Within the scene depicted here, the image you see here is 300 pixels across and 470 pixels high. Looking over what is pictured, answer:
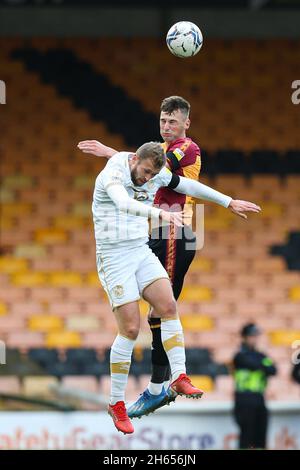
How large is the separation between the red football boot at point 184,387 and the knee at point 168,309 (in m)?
0.47

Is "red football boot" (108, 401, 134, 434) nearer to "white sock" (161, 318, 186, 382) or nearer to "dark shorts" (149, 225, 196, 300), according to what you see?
"white sock" (161, 318, 186, 382)

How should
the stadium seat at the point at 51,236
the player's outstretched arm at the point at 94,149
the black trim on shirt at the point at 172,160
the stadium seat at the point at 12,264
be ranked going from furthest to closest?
the stadium seat at the point at 51,236
the stadium seat at the point at 12,264
the black trim on shirt at the point at 172,160
the player's outstretched arm at the point at 94,149

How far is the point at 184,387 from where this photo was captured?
884cm

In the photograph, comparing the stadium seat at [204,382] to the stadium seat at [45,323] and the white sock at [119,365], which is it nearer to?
the stadium seat at [45,323]

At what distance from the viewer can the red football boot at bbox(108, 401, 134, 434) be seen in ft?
29.7

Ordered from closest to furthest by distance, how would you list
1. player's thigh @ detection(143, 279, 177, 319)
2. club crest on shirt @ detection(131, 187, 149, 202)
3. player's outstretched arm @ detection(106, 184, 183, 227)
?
player's outstretched arm @ detection(106, 184, 183, 227) < club crest on shirt @ detection(131, 187, 149, 202) < player's thigh @ detection(143, 279, 177, 319)

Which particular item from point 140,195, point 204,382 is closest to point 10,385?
point 204,382

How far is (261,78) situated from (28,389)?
889 cm

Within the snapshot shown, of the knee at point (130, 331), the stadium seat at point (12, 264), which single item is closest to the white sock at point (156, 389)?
the knee at point (130, 331)

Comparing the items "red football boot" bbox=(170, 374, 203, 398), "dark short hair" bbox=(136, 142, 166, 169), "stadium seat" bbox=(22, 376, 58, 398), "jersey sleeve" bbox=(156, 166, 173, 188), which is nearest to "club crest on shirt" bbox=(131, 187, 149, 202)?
"jersey sleeve" bbox=(156, 166, 173, 188)

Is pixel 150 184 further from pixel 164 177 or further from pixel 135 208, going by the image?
pixel 135 208

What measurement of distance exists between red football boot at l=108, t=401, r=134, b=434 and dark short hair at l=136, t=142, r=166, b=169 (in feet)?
6.48

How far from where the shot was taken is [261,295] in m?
18.0

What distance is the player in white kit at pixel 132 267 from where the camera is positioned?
28.9ft
